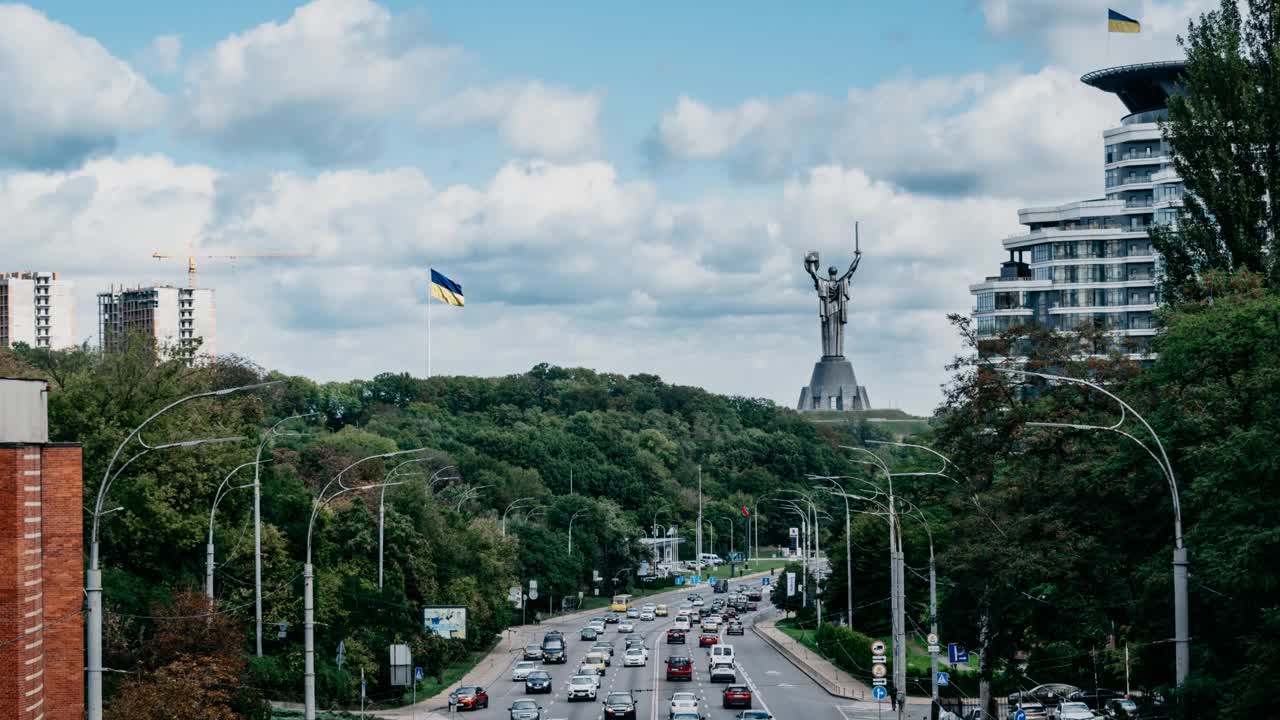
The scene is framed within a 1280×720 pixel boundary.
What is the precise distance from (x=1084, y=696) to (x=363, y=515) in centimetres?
3419

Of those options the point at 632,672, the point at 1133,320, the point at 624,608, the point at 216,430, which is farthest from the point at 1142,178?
the point at 216,430

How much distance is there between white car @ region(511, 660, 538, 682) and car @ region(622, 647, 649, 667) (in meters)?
4.69

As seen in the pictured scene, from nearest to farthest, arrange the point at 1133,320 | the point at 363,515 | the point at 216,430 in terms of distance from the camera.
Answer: the point at 216,430, the point at 363,515, the point at 1133,320

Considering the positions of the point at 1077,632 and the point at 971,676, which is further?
the point at 971,676

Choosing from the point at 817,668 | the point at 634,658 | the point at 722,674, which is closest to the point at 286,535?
the point at 722,674

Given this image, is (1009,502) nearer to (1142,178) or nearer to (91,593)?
(91,593)

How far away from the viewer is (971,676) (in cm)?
7419

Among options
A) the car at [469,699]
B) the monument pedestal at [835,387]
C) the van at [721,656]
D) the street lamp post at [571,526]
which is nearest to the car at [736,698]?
the car at [469,699]

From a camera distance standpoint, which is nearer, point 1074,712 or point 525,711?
point 1074,712

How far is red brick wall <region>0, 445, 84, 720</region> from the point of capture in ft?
120

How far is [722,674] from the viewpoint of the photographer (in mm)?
78062

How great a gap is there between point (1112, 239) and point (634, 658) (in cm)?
6247

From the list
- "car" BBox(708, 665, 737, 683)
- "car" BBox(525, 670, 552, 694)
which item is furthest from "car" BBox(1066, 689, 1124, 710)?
"car" BBox(525, 670, 552, 694)

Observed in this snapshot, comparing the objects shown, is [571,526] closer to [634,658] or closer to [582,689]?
[634,658]
